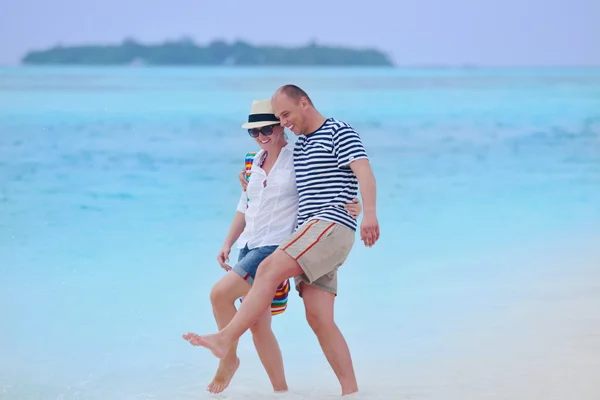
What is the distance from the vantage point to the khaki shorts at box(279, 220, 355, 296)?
160 inches

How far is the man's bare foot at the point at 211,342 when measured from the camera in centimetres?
388

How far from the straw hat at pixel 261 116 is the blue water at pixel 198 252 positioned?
1.21 m

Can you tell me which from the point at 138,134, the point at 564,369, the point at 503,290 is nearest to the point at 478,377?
the point at 564,369

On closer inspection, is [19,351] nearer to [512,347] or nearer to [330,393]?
[330,393]

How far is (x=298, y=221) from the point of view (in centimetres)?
423

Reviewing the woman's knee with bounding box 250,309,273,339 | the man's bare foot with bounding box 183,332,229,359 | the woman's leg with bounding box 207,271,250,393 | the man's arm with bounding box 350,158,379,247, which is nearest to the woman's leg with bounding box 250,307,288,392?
the woman's knee with bounding box 250,309,273,339

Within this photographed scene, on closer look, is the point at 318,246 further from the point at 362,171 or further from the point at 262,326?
the point at 262,326

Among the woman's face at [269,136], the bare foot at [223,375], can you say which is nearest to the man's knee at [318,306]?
the bare foot at [223,375]

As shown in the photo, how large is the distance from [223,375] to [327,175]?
1.02 m

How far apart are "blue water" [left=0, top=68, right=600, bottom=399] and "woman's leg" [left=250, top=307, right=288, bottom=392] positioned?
122 millimetres

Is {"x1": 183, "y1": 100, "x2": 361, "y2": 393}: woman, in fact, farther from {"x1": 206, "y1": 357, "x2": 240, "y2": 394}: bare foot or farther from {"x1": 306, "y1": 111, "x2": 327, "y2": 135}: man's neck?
{"x1": 206, "y1": 357, "x2": 240, "y2": 394}: bare foot

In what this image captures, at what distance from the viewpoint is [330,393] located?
15.1ft

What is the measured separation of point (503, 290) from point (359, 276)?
3.25 ft

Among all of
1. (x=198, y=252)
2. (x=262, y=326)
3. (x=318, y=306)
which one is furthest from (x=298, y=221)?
(x=198, y=252)
